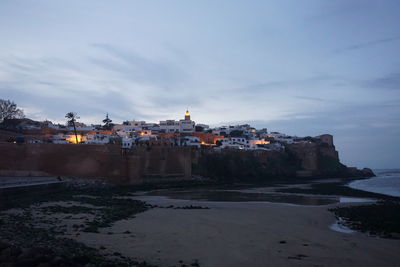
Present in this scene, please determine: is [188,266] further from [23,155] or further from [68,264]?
[23,155]

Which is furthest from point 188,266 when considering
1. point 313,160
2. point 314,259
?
point 313,160

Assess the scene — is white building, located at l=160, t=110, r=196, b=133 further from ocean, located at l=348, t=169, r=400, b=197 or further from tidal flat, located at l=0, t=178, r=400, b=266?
tidal flat, located at l=0, t=178, r=400, b=266

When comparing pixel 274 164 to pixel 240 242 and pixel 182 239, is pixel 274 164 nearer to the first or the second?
pixel 240 242

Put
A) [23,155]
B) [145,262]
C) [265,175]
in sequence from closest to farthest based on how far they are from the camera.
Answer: [145,262]
[23,155]
[265,175]

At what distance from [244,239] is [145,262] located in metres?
3.72

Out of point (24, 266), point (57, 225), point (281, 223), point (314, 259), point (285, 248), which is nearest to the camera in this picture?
point (24, 266)

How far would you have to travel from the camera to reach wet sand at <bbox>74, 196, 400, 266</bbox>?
8242 millimetres

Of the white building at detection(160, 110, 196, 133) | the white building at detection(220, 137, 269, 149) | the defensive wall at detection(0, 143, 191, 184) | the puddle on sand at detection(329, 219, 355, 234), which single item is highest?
the white building at detection(160, 110, 196, 133)

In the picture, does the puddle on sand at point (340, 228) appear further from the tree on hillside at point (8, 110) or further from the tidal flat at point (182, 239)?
the tree on hillside at point (8, 110)

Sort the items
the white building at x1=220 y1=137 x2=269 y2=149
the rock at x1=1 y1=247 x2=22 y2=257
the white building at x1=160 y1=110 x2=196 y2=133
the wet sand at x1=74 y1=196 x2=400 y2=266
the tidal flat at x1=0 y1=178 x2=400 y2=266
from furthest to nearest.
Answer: the white building at x1=160 y1=110 x2=196 y2=133, the white building at x1=220 y1=137 x2=269 y2=149, the wet sand at x1=74 y1=196 x2=400 y2=266, the tidal flat at x1=0 y1=178 x2=400 y2=266, the rock at x1=1 y1=247 x2=22 y2=257

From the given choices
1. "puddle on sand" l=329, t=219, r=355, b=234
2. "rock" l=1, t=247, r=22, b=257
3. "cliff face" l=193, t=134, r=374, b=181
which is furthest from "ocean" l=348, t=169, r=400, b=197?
"rock" l=1, t=247, r=22, b=257

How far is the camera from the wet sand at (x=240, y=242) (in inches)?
324

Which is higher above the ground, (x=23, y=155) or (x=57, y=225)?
(x=23, y=155)

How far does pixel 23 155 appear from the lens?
3022 cm
